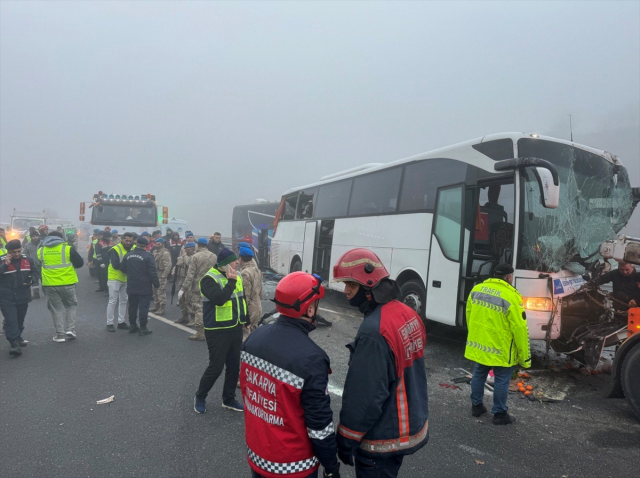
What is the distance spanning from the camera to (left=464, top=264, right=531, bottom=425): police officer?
159 inches

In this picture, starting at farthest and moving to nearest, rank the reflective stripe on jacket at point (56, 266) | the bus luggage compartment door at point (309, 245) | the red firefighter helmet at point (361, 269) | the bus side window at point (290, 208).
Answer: the bus side window at point (290, 208) → the bus luggage compartment door at point (309, 245) → the reflective stripe on jacket at point (56, 266) → the red firefighter helmet at point (361, 269)

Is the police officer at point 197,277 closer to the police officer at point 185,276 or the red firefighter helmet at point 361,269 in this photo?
the police officer at point 185,276

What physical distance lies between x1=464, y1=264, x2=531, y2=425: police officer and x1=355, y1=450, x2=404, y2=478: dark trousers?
245cm

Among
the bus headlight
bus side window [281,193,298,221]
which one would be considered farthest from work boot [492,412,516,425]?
bus side window [281,193,298,221]

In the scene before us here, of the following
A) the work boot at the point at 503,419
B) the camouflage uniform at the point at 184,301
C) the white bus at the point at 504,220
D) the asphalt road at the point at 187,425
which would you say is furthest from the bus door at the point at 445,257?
the camouflage uniform at the point at 184,301

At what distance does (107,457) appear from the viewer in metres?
3.41

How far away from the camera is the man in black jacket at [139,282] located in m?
7.44

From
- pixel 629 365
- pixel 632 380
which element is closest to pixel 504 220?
pixel 629 365

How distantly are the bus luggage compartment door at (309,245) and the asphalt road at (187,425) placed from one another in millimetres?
5575

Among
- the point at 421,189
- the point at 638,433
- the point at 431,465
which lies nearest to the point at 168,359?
the point at 431,465

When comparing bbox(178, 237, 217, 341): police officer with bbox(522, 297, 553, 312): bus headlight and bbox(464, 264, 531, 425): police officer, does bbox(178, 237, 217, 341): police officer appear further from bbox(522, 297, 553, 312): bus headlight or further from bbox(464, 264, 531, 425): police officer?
bbox(522, 297, 553, 312): bus headlight

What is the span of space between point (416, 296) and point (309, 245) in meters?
5.00

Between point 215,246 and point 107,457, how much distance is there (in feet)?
24.2

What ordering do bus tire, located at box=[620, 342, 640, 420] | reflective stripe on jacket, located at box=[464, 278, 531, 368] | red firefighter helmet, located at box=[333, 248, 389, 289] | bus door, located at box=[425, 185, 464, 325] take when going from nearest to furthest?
red firefighter helmet, located at box=[333, 248, 389, 289] → reflective stripe on jacket, located at box=[464, 278, 531, 368] → bus tire, located at box=[620, 342, 640, 420] → bus door, located at box=[425, 185, 464, 325]
